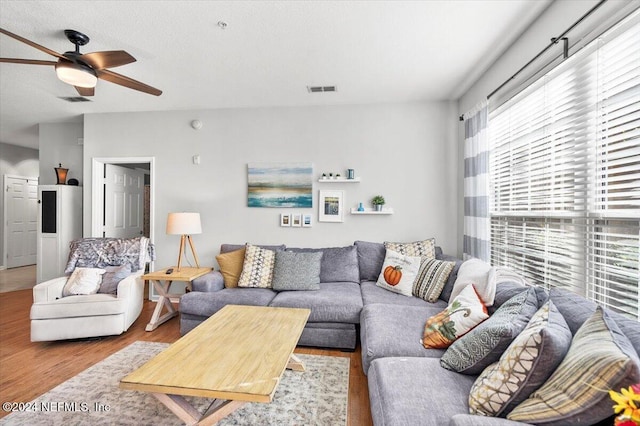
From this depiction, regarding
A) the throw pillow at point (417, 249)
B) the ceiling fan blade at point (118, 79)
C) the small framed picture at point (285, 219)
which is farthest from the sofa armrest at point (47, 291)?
the throw pillow at point (417, 249)

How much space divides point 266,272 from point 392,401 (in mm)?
2180

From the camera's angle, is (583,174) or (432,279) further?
(432,279)

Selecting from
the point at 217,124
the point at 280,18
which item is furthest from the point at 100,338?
the point at 280,18

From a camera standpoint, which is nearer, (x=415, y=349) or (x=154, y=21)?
(x=415, y=349)

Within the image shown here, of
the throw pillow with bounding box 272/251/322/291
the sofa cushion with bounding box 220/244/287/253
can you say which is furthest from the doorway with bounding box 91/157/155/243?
the throw pillow with bounding box 272/251/322/291

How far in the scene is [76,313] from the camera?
2.87m

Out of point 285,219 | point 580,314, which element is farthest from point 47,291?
point 580,314

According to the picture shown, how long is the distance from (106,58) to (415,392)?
9.38 ft

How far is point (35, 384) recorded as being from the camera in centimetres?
220

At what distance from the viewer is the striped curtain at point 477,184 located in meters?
2.89

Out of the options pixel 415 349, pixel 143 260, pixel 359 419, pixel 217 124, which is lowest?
pixel 359 419

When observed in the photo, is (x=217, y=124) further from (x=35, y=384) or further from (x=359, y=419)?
(x=359, y=419)

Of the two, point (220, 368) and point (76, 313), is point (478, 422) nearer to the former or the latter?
point (220, 368)

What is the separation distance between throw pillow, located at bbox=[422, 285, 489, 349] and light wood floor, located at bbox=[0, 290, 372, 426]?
0.63m
